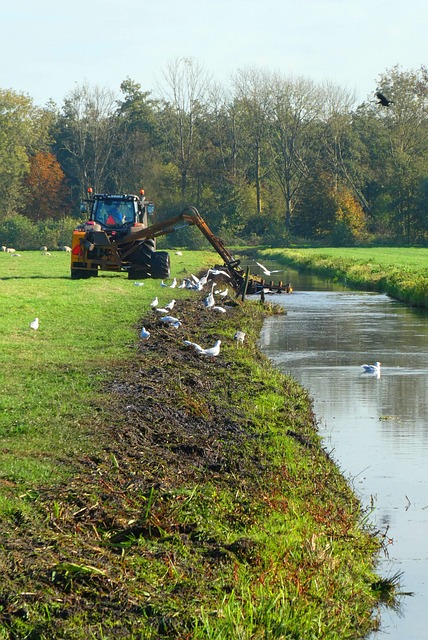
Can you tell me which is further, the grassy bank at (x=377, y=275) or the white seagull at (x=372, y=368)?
the grassy bank at (x=377, y=275)

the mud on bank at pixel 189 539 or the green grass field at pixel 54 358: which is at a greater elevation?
the green grass field at pixel 54 358

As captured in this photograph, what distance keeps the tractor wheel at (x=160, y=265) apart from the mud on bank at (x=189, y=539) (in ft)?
74.6

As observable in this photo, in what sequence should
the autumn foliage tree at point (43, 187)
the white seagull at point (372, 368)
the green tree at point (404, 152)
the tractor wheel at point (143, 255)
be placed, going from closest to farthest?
1. the white seagull at point (372, 368)
2. the tractor wheel at point (143, 255)
3. the green tree at point (404, 152)
4. the autumn foliage tree at point (43, 187)

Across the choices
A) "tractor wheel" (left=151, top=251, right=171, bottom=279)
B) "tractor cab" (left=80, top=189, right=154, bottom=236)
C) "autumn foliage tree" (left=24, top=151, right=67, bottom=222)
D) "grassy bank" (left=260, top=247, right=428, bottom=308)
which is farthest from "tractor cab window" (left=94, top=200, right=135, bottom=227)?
"autumn foliage tree" (left=24, top=151, right=67, bottom=222)

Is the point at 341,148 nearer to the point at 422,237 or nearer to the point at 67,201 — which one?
the point at 422,237

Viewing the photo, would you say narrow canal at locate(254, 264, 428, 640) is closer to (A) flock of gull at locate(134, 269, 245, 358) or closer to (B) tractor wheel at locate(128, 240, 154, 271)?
(A) flock of gull at locate(134, 269, 245, 358)

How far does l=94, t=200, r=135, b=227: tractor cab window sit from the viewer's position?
118 feet

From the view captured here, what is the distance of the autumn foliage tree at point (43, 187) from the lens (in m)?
97.0

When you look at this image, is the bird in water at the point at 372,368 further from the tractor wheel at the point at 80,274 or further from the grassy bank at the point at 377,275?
the tractor wheel at the point at 80,274

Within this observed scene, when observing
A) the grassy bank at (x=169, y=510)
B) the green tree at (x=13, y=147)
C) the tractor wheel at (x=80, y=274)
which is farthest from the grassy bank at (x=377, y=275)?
the green tree at (x=13, y=147)

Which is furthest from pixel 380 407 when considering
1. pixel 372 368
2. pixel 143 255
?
pixel 143 255

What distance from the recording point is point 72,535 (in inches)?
300

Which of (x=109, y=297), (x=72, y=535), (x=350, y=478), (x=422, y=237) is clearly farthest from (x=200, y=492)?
(x=422, y=237)

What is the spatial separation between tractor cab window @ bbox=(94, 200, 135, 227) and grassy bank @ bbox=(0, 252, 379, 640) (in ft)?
64.8
